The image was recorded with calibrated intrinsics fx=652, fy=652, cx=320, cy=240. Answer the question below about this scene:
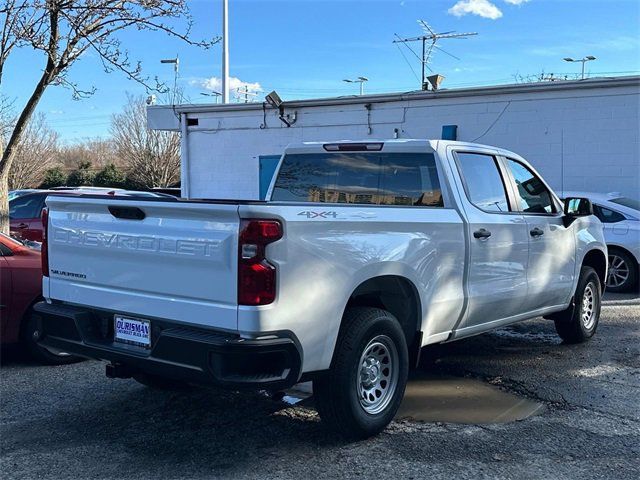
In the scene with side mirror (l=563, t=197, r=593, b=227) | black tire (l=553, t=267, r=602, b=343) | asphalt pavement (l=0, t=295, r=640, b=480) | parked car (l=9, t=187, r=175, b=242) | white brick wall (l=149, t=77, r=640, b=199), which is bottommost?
asphalt pavement (l=0, t=295, r=640, b=480)

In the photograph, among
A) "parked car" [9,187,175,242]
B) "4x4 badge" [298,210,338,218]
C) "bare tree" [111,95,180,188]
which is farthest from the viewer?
"bare tree" [111,95,180,188]

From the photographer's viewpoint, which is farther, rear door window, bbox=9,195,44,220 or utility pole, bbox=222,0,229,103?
utility pole, bbox=222,0,229,103

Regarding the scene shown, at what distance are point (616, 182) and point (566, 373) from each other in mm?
7439

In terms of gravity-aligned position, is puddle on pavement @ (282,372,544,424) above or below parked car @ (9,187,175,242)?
below

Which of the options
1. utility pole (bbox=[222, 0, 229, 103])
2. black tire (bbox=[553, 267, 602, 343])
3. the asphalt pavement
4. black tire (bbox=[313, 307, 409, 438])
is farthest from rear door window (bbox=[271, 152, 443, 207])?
utility pole (bbox=[222, 0, 229, 103])

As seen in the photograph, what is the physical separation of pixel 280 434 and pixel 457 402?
1.52 metres

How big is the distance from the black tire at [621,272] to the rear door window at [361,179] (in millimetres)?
6445

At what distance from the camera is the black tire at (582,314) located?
6840 mm

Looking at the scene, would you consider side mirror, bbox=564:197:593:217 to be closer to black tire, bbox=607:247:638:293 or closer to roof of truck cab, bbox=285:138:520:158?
roof of truck cab, bbox=285:138:520:158

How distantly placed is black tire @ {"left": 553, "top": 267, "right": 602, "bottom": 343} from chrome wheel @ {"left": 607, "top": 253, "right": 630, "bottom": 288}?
10.8 feet

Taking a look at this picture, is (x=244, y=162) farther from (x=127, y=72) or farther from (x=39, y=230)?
(x=127, y=72)

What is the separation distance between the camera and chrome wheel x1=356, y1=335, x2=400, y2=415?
13.9ft

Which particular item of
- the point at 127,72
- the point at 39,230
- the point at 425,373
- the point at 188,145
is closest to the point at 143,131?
the point at 188,145

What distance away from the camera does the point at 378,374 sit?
4.37 m
